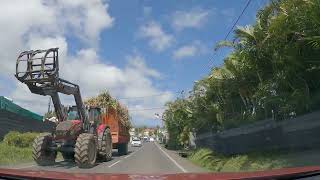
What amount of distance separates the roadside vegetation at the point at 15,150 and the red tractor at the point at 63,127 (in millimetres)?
3192

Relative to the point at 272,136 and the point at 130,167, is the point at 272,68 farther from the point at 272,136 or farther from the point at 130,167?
the point at 130,167

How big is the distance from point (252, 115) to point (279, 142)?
442 cm

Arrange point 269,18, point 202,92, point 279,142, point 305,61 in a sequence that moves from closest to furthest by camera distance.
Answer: point 305,61 < point 269,18 < point 279,142 < point 202,92

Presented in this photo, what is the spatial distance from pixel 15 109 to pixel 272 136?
88.7 ft

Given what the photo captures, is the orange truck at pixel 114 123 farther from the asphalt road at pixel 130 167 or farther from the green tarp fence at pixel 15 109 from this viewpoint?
the green tarp fence at pixel 15 109

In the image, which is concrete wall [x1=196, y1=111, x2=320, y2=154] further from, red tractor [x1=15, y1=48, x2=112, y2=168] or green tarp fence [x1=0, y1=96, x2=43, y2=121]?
green tarp fence [x1=0, y1=96, x2=43, y2=121]

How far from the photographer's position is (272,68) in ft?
65.7

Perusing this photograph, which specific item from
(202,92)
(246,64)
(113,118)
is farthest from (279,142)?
(113,118)

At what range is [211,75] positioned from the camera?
28.4m

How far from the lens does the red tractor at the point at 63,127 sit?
22.2 metres

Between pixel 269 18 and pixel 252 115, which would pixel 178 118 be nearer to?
pixel 252 115

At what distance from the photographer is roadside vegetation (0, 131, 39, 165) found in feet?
97.3

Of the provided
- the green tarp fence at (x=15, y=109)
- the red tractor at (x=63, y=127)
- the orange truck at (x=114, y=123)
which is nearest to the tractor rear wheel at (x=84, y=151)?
the red tractor at (x=63, y=127)

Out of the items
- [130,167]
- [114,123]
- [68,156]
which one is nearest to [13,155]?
[68,156]
